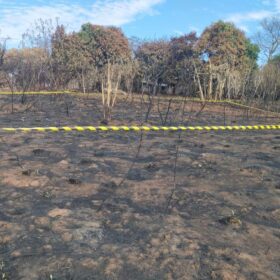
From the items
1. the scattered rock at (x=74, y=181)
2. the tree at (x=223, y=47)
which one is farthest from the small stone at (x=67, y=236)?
the tree at (x=223, y=47)

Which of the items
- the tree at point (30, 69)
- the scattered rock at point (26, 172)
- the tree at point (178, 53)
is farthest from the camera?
the tree at point (178, 53)

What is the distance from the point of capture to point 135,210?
3.06m

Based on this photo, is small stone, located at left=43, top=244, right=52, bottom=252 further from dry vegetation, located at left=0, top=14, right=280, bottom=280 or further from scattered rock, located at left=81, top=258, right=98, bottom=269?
scattered rock, located at left=81, top=258, right=98, bottom=269

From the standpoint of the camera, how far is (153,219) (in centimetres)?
291

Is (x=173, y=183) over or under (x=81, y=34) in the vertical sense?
under

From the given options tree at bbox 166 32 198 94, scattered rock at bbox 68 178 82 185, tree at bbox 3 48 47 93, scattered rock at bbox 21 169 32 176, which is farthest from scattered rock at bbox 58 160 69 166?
tree at bbox 166 32 198 94

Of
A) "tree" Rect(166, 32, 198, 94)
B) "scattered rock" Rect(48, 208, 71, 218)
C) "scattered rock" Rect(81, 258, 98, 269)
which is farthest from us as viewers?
"tree" Rect(166, 32, 198, 94)

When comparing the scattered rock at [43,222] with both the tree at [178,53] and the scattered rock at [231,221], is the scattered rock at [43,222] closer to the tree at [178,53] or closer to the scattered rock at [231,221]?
the scattered rock at [231,221]

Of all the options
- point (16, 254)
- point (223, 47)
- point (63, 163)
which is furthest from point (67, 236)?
point (223, 47)

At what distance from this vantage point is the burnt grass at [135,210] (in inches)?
90.0

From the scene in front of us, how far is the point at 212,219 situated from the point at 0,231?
1.52 m

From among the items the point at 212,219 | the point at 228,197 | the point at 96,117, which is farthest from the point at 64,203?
the point at 96,117

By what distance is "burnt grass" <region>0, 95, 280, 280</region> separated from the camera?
2.29m

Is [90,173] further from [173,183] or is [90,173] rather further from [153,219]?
[153,219]
